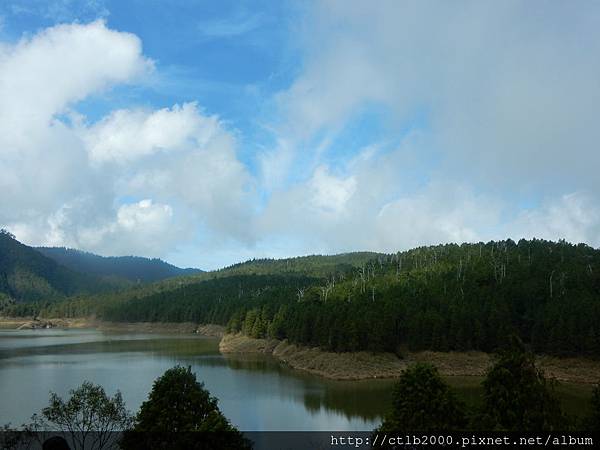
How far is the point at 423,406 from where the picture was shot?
94.7 feet

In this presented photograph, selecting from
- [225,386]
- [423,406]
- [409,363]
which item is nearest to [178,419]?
[423,406]

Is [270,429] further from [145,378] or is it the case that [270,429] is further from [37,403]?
[145,378]

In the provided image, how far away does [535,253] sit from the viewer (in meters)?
128

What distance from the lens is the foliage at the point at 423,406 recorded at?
28078mm

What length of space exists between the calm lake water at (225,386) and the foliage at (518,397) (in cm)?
2144

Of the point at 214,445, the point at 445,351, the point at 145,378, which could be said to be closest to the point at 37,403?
the point at 145,378

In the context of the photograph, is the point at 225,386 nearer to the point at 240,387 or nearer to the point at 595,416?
the point at 240,387

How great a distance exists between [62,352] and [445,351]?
75322 mm

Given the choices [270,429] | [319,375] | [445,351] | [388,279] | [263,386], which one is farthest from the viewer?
[388,279]

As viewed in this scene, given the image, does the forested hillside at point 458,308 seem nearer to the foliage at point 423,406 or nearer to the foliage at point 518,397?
the foliage at point 423,406

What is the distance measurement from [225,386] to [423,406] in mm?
40205

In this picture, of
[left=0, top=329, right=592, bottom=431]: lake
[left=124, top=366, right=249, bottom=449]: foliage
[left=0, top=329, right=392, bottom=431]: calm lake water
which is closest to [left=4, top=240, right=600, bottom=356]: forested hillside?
[left=0, top=329, right=592, bottom=431]: lake

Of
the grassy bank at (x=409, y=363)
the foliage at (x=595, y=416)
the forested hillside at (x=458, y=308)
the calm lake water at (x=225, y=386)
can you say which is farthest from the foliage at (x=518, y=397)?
the forested hillside at (x=458, y=308)

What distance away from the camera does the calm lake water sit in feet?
158
